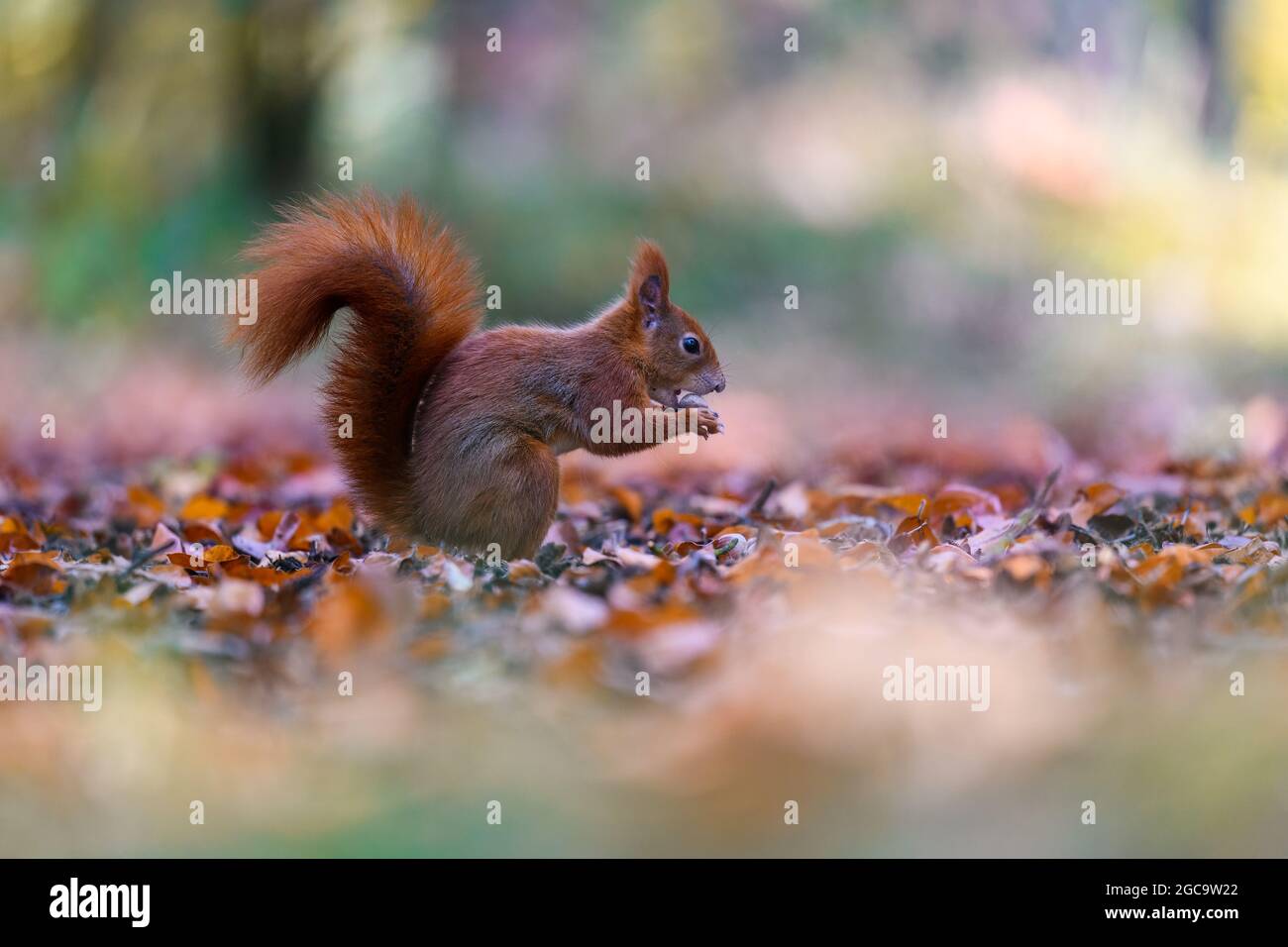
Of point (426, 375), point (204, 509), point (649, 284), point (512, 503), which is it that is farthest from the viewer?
point (204, 509)

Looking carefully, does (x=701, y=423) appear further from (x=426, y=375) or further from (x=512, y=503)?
(x=426, y=375)

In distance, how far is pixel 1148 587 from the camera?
114 inches

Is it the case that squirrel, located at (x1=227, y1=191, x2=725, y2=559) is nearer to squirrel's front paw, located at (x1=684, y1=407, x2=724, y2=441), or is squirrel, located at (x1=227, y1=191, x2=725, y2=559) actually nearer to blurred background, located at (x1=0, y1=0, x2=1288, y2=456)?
squirrel's front paw, located at (x1=684, y1=407, x2=724, y2=441)

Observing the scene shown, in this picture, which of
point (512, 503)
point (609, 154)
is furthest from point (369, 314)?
point (609, 154)

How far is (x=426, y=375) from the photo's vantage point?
3486mm

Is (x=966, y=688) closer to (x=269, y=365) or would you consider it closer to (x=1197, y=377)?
(x=269, y=365)

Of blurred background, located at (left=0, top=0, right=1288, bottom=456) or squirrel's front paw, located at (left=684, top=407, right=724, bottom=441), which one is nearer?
squirrel's front paw, located at (left=684, top=407, right=724, bottom=441)

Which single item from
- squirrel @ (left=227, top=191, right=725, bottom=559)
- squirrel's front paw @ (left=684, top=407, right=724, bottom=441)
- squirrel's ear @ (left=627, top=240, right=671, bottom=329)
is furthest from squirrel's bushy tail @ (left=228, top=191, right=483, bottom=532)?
squirrel's front paw @ (left=684, top=407, right=724, bottom=441)

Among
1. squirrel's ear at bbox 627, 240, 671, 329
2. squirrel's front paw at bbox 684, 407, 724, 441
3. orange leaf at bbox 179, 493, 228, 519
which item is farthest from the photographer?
orange leaf at bbox 179, 493, 228, 519

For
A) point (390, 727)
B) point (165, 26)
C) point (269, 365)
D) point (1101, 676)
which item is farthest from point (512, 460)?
point (165, 26)

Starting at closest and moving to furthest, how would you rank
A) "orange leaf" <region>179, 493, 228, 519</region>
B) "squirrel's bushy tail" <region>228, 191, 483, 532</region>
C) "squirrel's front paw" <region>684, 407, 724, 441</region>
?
1. "squirrel's bushy tail" <region>228, 191, 483, 532</region>
2. "squirrel's front paw" <region>684, 407, 724, 441</region>
3. "orange leaf" <region>179, 493, 228, 519</region>

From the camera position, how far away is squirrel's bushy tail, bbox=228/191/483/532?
3.20 meters

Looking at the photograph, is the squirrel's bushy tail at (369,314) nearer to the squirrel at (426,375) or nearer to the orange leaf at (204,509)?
the squirrel at (426,375)

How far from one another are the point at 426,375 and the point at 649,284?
2.45 ft
